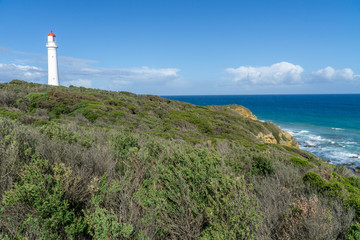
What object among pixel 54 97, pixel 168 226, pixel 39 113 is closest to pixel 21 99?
pixel 54 97

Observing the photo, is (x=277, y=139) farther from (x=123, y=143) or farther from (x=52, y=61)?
(x=52, y=61)

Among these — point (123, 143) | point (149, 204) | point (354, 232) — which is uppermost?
point (123, 143)

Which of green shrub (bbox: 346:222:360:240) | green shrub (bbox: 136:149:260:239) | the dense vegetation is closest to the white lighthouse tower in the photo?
the dense vegetation

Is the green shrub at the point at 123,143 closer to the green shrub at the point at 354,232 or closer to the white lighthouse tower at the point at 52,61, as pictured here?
the green shrub at the point at 354,232

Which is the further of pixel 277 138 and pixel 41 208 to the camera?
pixel 277 138

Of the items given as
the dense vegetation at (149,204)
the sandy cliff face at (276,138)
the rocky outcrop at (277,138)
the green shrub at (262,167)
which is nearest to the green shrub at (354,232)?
the dense vegetation at (149,204)

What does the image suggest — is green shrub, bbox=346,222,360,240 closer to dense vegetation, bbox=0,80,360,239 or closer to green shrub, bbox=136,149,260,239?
dense vegetation, bbox=0,80,360,239

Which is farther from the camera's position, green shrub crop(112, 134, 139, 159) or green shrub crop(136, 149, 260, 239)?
Answer: green shrub crop(112, 134, 139, 159)

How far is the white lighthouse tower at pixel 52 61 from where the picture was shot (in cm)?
3684

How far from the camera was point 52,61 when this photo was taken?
37250 millimetres

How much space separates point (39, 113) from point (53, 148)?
14.4 meters

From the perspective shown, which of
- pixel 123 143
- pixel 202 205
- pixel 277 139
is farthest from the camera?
pixel 277 139

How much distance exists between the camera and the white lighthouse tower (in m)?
36.8

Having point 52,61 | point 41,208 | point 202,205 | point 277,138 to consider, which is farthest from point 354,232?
point 52,61
